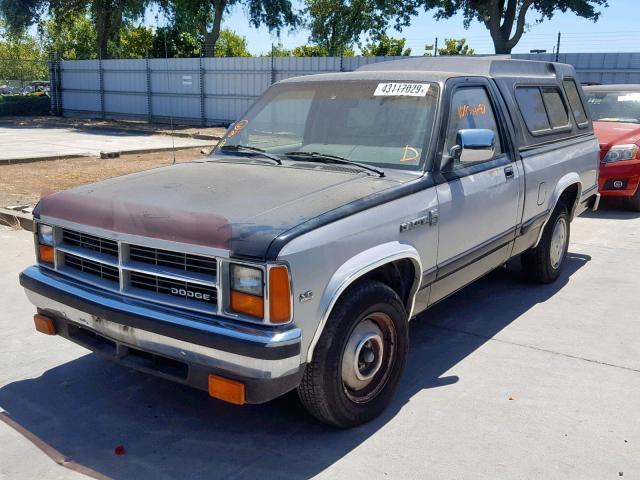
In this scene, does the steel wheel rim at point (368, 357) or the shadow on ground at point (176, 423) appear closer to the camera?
the shadow on ground at point (176, 423)

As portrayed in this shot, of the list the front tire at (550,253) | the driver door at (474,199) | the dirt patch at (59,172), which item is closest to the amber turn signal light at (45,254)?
the driver door at (474,199)

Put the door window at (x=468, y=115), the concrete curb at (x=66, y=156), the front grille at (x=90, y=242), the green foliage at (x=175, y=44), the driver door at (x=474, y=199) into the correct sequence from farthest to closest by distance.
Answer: the green foliage at (x=175, y=44)
the concrete curb at (x=66, y=156)
the door window at (x=468, y=115)
the driver door at (x=474, y=199)
the front grille at (x=90, y=242)

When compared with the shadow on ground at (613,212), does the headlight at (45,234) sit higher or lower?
higher

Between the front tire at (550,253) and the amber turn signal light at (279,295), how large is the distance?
362 centimetres

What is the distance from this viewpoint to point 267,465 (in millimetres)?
3293

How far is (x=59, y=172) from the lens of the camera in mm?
12703

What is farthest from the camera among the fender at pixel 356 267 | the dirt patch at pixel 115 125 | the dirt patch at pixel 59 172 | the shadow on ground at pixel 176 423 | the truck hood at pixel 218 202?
the dirt patch at pixel 115 125

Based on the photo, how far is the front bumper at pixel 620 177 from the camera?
30.3 ft

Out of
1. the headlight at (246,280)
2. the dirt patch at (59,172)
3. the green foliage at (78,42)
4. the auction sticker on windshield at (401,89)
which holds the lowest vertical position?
the dirt patch at (59,172)

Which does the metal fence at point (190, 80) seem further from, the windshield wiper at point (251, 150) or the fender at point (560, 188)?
the windshield wiper at point (251, 150)

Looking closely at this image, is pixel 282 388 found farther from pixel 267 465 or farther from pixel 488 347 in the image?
pixel 488 347

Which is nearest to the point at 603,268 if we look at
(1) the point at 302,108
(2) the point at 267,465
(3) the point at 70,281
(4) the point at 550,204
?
(4) the point at 550,204

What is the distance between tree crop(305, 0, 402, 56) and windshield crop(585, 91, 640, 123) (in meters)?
32.5

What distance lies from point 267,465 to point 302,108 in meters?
2.54
